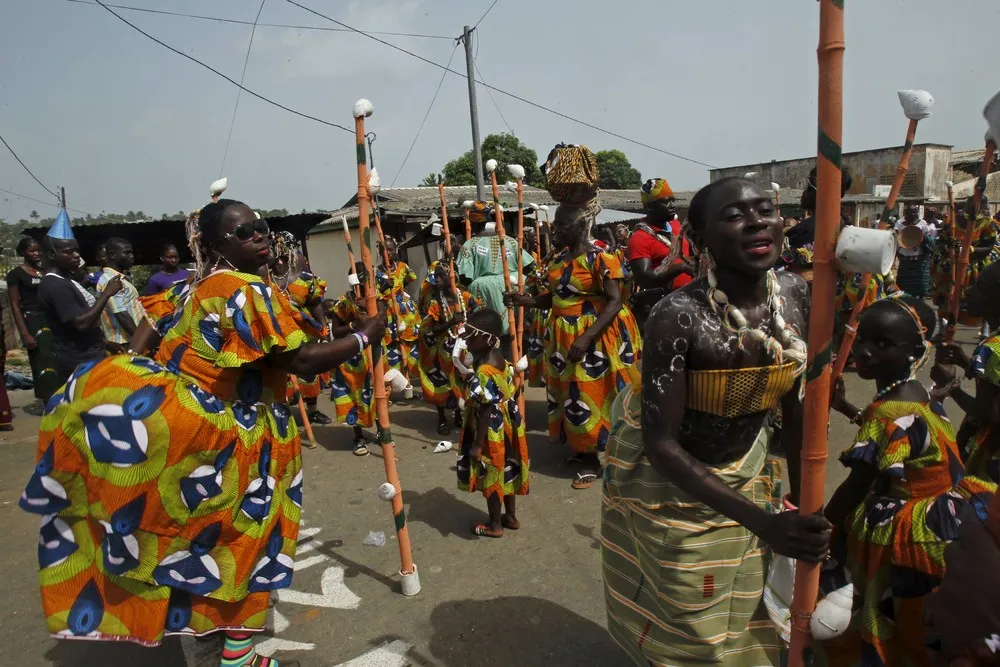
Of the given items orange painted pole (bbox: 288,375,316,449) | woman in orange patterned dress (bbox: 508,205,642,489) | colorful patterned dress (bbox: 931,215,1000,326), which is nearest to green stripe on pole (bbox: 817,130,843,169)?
woman in orange patterned dress (bbox: 508,205,642,489)

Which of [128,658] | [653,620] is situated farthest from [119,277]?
[653,620]

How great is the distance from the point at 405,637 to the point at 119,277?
184 inches

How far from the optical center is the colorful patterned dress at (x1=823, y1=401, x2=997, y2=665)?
2051 mm

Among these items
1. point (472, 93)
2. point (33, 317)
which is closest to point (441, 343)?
point (33, 317)

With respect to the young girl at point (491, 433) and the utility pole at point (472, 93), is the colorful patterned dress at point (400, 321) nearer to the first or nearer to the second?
the young girl at point (491, 433)

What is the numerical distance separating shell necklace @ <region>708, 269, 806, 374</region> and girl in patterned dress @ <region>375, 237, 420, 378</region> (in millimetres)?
5661

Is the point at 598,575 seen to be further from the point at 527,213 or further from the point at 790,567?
the point at 527,213

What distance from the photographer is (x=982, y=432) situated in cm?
281

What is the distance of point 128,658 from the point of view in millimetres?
3129

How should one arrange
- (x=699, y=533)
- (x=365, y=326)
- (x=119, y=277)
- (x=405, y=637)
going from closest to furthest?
(x=699, y=533) → (x=365, y=326) → (x=405, y=637) → (x=119, y=277)

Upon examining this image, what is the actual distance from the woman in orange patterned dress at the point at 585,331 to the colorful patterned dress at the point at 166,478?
2.71m

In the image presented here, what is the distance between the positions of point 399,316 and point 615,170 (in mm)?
37738

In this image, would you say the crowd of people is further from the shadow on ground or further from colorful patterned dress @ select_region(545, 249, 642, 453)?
colorful patterned dress @ select_region(545, 249, 642, 453)

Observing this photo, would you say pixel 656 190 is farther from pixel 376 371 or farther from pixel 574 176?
pixel 376 371
